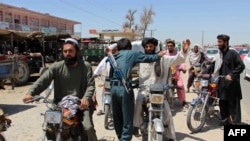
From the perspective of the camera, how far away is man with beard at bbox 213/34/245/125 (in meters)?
5.88

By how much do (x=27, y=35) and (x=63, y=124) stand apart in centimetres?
1414

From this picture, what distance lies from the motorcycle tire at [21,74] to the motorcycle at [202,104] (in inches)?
342

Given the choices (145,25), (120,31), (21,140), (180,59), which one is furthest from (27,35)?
(145,25)

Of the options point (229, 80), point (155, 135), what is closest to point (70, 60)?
point (155, 135)

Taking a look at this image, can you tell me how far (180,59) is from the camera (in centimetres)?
489

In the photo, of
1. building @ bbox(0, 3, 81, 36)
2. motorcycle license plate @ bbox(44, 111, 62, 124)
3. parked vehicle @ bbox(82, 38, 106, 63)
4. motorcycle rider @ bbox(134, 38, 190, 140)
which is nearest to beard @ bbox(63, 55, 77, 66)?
motorcycle license plate @ bbox(44, 111, 62, 124)

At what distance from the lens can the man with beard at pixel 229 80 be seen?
588 centimetres

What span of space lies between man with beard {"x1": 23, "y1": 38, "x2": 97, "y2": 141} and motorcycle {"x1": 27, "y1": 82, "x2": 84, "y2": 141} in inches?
3.8

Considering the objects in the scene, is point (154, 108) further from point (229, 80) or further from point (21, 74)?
point (21, 74)

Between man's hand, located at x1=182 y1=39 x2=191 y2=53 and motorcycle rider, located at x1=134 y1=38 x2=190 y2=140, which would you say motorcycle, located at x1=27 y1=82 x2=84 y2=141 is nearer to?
motorcycle rider, located at x1=134 y1=38 x2=190 y2=140

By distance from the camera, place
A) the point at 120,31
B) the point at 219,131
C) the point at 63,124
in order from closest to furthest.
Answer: the point at 63,124 → the point at 219,131 → the point at 120,31

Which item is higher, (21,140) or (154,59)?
(154,59)

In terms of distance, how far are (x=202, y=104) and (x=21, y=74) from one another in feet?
29.8

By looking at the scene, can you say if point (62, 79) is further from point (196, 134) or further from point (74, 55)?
point (196, 134)
